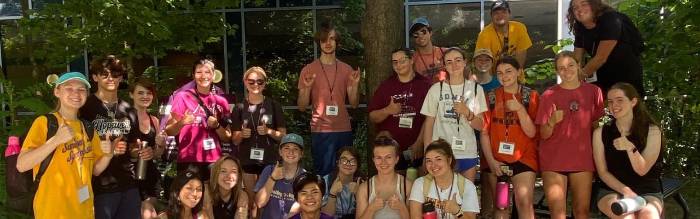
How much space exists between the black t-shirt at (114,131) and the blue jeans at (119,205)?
0.04m

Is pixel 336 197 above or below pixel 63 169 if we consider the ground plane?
below

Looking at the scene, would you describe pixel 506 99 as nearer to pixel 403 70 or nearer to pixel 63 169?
pixel 403 70

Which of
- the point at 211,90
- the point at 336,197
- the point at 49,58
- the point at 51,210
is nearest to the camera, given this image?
the point at 51,210

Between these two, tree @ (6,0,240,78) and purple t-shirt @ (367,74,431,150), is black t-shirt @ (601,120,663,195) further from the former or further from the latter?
tree @ (6,0,240,78)

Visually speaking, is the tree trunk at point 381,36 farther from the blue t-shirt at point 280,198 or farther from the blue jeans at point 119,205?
the blue jeans at point 119,205

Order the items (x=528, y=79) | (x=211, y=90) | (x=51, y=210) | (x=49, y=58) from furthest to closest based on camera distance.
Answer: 1. (x=528, y=79)
2. (x=49, y=58)
3. (x=211, y=90)
4. (x=51, y=210)

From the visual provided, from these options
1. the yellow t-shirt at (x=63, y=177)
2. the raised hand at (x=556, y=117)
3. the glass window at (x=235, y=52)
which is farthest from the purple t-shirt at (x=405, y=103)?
the glass window at (x=235, y=52)

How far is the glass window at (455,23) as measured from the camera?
984cm

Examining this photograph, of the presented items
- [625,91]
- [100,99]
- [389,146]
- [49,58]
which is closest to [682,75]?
[625,91]

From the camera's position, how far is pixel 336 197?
4.66 metres

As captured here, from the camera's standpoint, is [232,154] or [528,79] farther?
[528,79]

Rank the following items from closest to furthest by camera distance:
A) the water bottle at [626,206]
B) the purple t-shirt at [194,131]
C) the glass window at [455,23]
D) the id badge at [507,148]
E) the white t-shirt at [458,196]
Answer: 1. the water bottle at [626,206]
2. the white t-shirt at [458,196]
3. the id badge at [507,148]
4. the purple t-shirt at [194,131]
5. the glass window at [455,23]

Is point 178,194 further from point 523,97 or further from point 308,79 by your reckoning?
point 523,97

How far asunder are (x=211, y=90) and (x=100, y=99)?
931 millimetres
